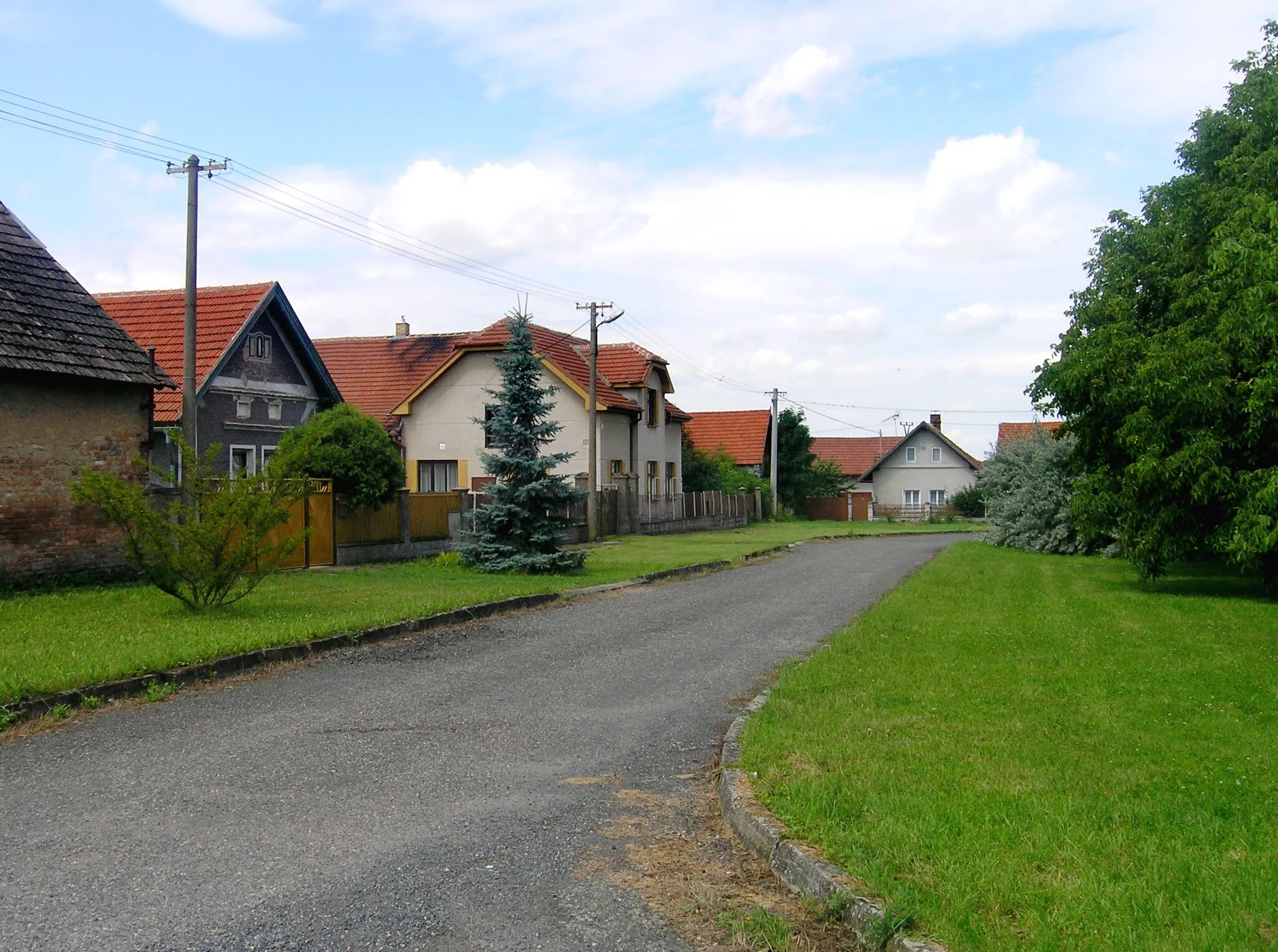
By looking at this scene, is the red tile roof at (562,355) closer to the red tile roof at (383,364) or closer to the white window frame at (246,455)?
the red tile roof at (383,364)

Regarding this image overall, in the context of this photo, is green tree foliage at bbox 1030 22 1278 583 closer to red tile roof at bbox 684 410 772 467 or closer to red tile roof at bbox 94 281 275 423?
red tile roof at bbox 94 281 275 423

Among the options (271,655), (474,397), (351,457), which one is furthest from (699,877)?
(474,397)

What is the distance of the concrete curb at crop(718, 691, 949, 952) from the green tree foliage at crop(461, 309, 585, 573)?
15.5 metres

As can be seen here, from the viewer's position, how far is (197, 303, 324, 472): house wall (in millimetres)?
27484

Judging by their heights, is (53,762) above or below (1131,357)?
below

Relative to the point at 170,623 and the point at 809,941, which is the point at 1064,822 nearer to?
the point at 809,941

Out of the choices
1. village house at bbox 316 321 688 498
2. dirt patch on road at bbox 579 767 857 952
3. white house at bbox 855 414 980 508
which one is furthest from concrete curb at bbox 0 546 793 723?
white house at bbox 855 414 980 508

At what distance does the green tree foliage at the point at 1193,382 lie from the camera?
59.8 ft

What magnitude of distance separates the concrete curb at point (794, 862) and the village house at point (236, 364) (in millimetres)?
22310

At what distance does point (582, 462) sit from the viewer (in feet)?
140

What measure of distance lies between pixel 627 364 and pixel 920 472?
37.2 metres

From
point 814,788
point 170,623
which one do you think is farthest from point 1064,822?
point 170,623

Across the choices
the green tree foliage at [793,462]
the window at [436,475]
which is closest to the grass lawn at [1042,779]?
the window at [436,475]

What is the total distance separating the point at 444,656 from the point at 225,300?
1939 cm
